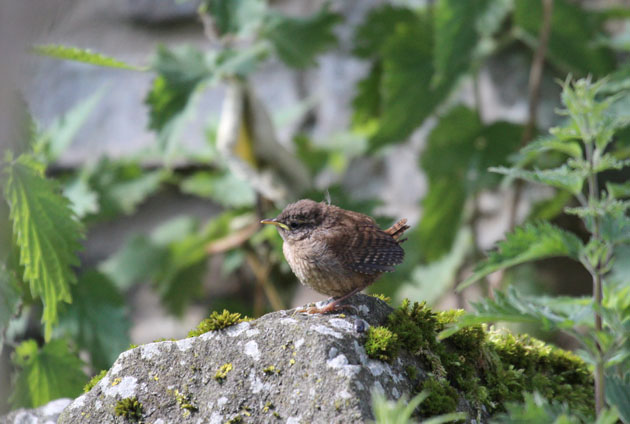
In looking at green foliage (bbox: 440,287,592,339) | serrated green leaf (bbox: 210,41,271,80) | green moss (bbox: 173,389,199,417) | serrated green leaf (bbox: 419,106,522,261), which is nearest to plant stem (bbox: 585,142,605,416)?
green foliage (bbox: 440,287,592,339)

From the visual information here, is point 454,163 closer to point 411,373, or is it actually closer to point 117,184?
point 117,184

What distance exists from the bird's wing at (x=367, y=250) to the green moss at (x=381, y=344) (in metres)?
0.22

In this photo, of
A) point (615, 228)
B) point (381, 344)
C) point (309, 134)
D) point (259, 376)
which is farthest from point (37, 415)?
point (309, 134)

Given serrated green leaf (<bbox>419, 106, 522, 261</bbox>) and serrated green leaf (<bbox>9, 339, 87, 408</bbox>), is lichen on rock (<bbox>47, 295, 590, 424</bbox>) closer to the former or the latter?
serrated green leaf (<bbox>9, 339, 87, 408</bbox>)

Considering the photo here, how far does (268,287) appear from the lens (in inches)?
185

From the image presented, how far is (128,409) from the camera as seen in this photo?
1998 millimetres

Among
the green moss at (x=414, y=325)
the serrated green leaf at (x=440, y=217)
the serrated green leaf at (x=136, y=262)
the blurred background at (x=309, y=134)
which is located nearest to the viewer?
the green moss at (x=414, y=325)

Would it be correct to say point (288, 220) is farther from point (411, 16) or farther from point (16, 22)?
point (411, 16)

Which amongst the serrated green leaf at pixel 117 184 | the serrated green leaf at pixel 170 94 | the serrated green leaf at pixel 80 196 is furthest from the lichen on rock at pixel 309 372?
the serrated green leaf at pixel 117 184

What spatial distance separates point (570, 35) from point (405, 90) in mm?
1097

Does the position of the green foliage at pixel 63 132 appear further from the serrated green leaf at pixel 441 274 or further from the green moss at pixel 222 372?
the serrated green leaf at pixel 441 274

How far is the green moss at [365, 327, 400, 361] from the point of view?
6.47ft

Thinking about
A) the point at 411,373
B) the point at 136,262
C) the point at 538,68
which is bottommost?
the point at 411,373

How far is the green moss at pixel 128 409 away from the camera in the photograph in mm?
1994
